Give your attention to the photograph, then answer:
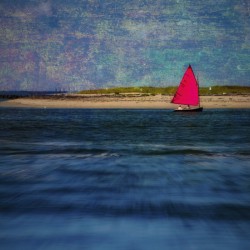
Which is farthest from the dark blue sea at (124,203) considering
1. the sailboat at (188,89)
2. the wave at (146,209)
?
the sailboat at (188,89)

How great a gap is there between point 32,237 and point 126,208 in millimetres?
2075

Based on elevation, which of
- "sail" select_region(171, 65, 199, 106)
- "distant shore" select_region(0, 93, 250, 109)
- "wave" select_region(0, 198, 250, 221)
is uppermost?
"sail" select_region(171, 65, 199, 106)

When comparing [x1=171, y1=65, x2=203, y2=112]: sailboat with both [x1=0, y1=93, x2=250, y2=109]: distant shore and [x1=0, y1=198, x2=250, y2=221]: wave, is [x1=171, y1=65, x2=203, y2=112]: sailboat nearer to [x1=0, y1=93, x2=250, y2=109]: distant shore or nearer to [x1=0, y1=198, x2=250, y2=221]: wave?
[x1=0, y1=93, x2=250, y2=109]: distant shore

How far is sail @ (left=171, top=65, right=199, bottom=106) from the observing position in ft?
202

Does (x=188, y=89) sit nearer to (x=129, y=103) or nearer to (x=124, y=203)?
(x=129, y=103)

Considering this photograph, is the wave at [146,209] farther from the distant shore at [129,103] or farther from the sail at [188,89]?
the distant shore at [129,103]

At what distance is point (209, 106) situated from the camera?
3034 inches

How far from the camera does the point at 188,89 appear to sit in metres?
62.0

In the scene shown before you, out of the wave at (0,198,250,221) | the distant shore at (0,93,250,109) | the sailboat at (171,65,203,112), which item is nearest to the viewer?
the wave at (0,198,250,221)

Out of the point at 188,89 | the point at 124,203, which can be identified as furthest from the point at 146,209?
the point at 188,89

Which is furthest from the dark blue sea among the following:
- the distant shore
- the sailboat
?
the distant shore

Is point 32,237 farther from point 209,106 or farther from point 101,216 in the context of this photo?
point 209,106

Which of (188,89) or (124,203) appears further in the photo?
Result: (188,89)

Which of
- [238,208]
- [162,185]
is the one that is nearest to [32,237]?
[238,208]
